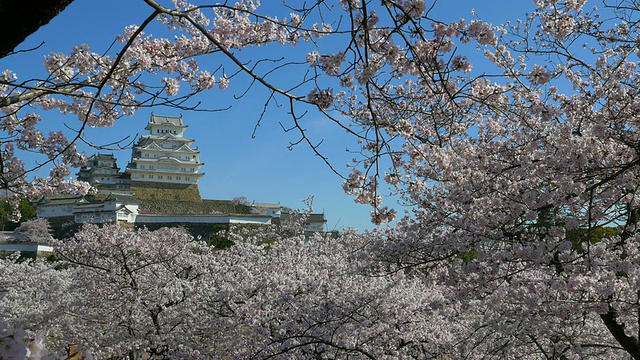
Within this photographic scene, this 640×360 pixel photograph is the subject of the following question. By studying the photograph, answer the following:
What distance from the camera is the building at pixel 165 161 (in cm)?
4553

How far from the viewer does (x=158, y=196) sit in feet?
144

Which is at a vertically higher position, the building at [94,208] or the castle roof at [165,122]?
the castle roof at [165,122]

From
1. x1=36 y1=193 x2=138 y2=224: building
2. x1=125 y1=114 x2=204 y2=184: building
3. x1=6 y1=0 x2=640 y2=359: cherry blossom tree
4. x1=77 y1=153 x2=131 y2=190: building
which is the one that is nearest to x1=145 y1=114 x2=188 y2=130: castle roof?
x1=125 y1=114 x2=204 y2=184: building

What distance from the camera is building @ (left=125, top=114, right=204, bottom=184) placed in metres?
45.5

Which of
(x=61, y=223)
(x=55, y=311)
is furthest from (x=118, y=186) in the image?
(x=55, y=311)

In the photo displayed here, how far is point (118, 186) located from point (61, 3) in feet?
156

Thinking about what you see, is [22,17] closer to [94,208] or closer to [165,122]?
[94,208]

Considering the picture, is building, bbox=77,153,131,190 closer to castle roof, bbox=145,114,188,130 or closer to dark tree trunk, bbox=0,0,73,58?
castle roof, bbox=145,114,188,130

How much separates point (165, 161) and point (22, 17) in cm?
4565

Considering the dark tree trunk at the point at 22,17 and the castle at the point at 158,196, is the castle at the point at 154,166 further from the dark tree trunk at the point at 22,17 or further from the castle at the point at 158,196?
the dark tree trunk at the point at 22,17


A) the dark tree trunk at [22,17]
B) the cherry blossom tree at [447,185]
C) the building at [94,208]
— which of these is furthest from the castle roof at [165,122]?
the dark tree trunk at [22,17]

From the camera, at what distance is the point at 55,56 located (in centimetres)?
392

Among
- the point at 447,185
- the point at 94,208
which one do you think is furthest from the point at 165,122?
the point at 447,185

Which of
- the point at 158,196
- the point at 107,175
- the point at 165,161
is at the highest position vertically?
the point at 165,161
